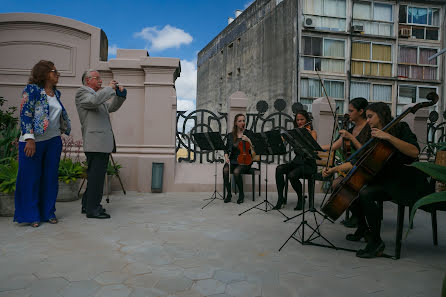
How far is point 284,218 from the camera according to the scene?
5.10 m

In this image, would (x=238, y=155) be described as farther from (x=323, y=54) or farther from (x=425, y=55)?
(x=425, y=55)

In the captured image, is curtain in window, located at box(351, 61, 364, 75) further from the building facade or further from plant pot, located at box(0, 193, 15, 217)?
plant pot, located at box(0, 193, 15, 217)

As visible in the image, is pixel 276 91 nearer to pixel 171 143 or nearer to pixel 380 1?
pixel 380 1

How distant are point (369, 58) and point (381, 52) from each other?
1044 mm

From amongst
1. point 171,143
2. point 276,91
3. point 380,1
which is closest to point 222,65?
point 276,91

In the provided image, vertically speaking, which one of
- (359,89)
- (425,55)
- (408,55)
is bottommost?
(359,89)

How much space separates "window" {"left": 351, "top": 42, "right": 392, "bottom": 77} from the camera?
22.7 meters

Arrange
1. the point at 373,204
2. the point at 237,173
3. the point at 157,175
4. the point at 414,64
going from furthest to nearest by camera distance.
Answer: the point at 414,64
the point at 157,175
the point at 237,173
the point at 373,204

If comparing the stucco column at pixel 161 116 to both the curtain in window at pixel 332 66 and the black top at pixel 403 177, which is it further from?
the curtain in window at pixel 332 66

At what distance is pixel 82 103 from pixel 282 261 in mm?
3257

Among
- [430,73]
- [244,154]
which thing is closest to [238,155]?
[244,154]

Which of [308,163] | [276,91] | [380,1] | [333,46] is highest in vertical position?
[380,1]

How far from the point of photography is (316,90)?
2227cm

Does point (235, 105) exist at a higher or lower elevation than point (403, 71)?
lower
